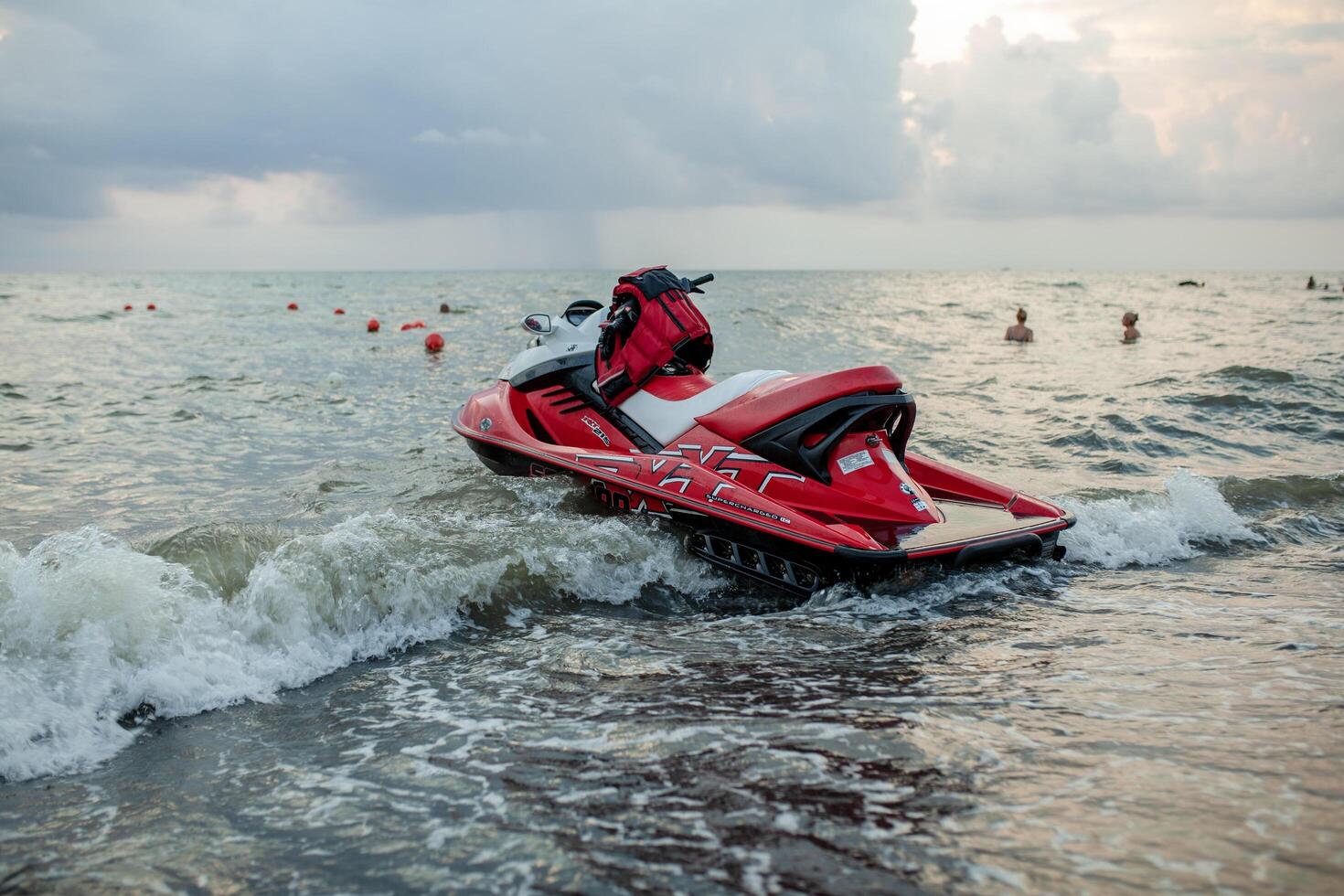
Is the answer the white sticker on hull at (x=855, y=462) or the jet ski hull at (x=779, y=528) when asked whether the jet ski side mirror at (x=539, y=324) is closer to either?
the jet ski hull at (x=779, y=528)

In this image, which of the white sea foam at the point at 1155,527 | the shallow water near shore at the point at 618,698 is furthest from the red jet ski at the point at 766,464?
the white sea foam at the point at 1155,527

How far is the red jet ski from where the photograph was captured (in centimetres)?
514

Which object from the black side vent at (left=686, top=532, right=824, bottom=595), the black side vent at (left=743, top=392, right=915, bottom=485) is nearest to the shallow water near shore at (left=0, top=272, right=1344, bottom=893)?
the black side vent at (left=686, top=532, right=824, bottom=595)

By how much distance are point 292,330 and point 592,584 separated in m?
24.2

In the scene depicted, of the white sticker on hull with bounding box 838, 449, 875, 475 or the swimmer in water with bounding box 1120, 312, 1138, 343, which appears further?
the swimmer in water with bounding box 1120, 312, 1138, 343

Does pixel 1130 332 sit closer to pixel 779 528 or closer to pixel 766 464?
pixel 766 464

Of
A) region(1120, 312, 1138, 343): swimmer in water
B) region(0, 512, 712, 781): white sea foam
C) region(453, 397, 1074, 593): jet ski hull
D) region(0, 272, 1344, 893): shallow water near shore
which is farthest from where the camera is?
region(1120, 312, 1138, 343): swimmer in water

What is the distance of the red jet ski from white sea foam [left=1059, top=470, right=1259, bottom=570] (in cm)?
55

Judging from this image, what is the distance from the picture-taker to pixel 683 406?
6133 millimetres

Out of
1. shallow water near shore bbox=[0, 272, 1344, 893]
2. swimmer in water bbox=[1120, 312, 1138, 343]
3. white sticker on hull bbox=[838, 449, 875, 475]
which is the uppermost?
swimmer in water bbox=[1120, 312, 1138, 343]

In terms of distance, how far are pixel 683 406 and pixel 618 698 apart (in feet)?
8.91

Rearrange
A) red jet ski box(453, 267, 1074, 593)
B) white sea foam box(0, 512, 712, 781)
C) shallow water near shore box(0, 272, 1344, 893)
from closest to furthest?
shallow water near shore box(0, 272, 1344, 893), white sea foam box(0, 512, 712, 781), red jet ski box(453, 267, 1074, 593)

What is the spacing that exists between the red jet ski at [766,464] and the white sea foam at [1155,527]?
1.81ft

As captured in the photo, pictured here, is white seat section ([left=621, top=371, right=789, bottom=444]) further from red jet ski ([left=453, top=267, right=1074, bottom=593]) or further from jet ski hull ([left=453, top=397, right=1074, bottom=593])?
jet ski hull ([left=453, top=397, right=1074, bottom=593])
